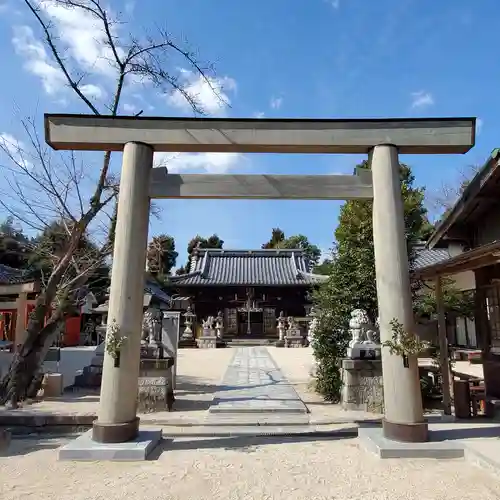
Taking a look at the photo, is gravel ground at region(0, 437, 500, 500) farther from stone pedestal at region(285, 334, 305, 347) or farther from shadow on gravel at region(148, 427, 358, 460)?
stone pedestal at region(285, 334, 305, 347)

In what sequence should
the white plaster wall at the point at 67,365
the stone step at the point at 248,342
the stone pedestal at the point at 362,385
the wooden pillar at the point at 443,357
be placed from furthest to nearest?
the stone step at the point at 248,342 < the white plaster wall at the point at 67,365 < the stone pedestal at the point at 362,385 < the wooden pillar at the point at 443,357

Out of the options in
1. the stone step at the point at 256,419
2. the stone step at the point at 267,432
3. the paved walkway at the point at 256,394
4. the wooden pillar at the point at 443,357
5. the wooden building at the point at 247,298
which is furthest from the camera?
the wooden building at the point at 247,298

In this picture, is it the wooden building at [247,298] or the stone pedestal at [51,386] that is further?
the wooden building at [247,298]

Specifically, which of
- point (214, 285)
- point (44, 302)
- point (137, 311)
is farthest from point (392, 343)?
point (214, 285)

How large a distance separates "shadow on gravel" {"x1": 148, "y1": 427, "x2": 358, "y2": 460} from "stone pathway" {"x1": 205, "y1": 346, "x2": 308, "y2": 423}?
2.13 ft

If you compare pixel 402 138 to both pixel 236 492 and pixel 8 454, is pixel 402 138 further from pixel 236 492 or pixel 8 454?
pixel 8 454

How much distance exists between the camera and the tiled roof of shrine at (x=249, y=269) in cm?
2736

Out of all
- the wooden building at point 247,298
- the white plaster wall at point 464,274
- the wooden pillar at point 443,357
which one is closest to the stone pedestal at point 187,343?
the wooden building at point 247,298

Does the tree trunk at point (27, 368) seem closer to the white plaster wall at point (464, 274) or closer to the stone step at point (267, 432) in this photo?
the stone step at point (267, 432)

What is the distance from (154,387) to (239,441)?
8.24 ft

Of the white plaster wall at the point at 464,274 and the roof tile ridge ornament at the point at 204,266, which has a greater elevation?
the roof tile ridge ornament at the point at 204,266

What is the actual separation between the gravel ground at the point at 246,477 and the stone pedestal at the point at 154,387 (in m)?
2.36

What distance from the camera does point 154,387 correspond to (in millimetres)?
7715

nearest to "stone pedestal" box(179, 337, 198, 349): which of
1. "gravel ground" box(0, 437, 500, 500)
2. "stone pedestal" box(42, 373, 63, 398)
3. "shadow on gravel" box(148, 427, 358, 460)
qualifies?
"stone pedestal" box(42, 373, 63, 398)
